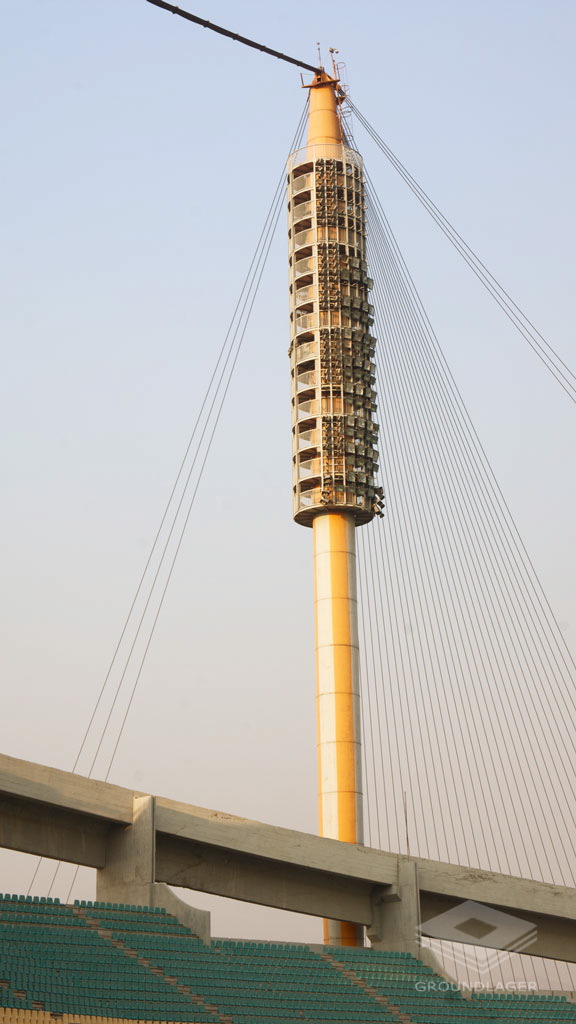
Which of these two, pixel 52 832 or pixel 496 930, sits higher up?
pixel 496 930

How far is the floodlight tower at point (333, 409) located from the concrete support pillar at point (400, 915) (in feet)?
18.9

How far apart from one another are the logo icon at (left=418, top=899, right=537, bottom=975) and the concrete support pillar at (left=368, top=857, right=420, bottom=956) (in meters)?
1.38

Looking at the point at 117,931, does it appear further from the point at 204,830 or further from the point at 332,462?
the point at 332,462

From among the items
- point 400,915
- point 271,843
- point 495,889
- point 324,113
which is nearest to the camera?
point 271,843

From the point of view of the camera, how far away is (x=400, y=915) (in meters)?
39.0

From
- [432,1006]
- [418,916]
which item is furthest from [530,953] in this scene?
[432,1006]

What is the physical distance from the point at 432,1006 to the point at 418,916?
4.41 meters

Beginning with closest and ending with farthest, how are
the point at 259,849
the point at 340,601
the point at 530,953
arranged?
1. the point at 259,849
2. the point at 530,953
3. the point at 340,601

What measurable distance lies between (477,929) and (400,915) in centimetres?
336

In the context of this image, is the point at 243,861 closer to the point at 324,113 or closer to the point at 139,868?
the point at 139,868

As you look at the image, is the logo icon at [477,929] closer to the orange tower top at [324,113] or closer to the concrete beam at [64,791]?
the concrete beam at [64,791]

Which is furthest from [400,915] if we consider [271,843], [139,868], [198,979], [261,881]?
[198,979]

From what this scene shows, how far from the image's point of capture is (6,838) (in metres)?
33.5

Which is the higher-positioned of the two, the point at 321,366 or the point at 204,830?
the point at 321,366
